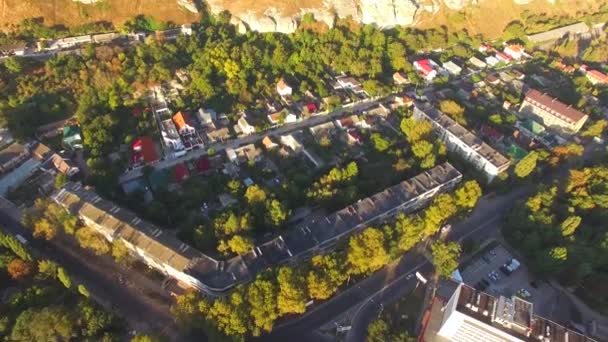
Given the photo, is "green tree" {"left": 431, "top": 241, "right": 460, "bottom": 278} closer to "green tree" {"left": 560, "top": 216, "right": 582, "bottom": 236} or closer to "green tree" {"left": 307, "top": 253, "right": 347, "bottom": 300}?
"green tree" {"left": 307, "top": 253, "right": 347, "bottom": 300}

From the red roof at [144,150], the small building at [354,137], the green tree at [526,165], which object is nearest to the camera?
the red roof at [144,150]

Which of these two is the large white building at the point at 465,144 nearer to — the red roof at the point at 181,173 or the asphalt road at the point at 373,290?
the asphalt road at the point at 373,290

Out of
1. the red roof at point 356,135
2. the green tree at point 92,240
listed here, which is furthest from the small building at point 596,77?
the green tree at point 92,240

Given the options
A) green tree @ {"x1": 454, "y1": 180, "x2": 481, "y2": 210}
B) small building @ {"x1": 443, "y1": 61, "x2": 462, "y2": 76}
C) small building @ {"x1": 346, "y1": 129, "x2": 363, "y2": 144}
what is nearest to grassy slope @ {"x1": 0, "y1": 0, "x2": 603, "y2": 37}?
small building @ {"x1": 443, "y1": 61, "x2": 462, "y2": 76}

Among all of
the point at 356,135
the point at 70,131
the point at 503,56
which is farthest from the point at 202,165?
the point at 503,56

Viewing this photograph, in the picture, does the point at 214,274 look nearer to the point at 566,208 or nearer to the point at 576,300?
the point at 576,300

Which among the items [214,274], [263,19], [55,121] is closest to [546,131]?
[263,19]
